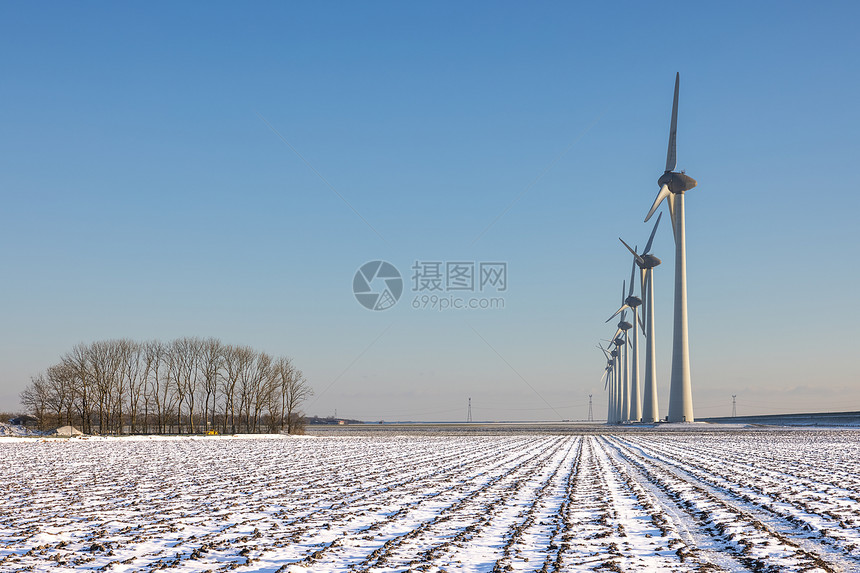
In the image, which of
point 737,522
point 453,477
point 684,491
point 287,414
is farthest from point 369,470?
point 287,414

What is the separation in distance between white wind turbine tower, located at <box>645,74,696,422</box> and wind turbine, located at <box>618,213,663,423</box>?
37.1 ft

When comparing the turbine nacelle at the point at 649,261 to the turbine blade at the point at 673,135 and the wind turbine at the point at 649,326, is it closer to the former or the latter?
the wind turbine at the point at 649,326

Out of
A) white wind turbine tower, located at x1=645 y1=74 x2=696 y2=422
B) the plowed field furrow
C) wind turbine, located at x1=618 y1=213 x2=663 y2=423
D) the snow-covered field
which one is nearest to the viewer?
the plowed field furrow

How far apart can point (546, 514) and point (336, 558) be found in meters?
5.14

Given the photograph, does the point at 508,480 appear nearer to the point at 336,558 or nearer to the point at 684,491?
the point at 684,491

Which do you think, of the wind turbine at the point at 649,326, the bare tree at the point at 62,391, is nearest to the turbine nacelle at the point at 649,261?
the wind turbine at the point at 649,326

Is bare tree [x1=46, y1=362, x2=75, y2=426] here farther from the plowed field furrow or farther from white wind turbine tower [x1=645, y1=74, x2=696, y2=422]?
the plowed field furrow

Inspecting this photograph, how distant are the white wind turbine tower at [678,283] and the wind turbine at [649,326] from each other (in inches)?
445

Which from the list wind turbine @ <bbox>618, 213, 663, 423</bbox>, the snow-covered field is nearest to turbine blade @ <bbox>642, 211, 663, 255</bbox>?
wind turbine @ <bbox>618, 213, 663, 423</bbox>

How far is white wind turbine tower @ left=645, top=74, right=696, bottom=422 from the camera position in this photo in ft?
277

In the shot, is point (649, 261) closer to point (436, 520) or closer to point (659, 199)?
point (659, 199)

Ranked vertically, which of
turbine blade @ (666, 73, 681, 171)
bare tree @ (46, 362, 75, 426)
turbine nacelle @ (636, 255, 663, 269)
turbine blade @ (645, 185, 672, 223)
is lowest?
bare tree @ (46, 362, 75, 426)

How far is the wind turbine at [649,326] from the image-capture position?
10294cm

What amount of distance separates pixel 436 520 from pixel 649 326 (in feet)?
325
